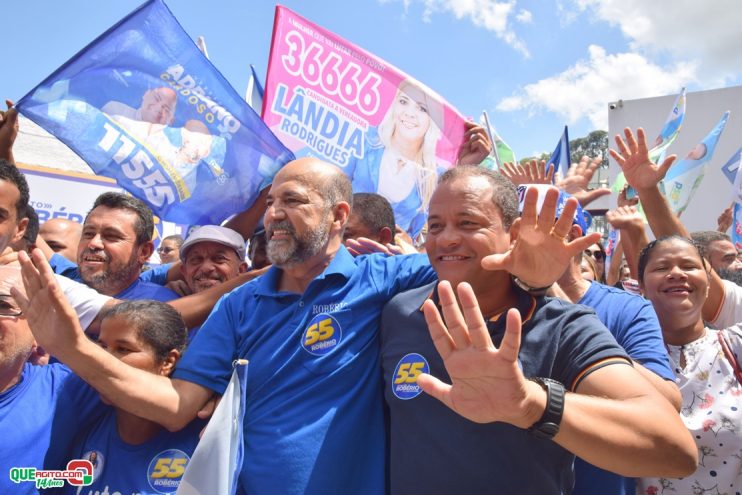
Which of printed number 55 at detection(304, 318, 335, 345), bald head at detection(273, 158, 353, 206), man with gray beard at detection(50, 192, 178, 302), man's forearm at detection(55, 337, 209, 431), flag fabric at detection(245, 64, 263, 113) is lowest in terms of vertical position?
man's forearm at detection(55, 337, 209, 431)

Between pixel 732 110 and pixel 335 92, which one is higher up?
pixel 732 110

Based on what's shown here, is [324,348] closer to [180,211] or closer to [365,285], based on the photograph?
[365,285]

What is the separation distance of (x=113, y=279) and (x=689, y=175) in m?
7.49

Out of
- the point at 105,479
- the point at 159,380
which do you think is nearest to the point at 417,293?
the point at 159,380

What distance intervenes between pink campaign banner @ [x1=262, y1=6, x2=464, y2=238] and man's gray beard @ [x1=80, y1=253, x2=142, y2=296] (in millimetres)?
1279

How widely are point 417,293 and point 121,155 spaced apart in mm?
2065

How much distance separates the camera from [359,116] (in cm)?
362

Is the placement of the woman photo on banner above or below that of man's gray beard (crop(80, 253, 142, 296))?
above

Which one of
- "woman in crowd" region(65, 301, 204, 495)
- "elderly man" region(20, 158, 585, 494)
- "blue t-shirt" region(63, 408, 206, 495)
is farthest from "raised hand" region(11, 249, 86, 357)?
"blue t-shirt" region(63, 408, 206, 495)

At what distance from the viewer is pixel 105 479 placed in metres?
1.90

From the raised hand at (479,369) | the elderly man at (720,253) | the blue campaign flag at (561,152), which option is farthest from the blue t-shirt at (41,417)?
the blue campaign flag at (561,152)

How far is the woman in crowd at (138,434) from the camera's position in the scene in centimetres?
189

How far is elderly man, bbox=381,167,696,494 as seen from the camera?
121 centimetres

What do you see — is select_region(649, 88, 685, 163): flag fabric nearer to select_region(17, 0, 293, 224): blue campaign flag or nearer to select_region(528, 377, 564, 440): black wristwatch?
select_region(17, 0, 293, 224): blue campaign flag
